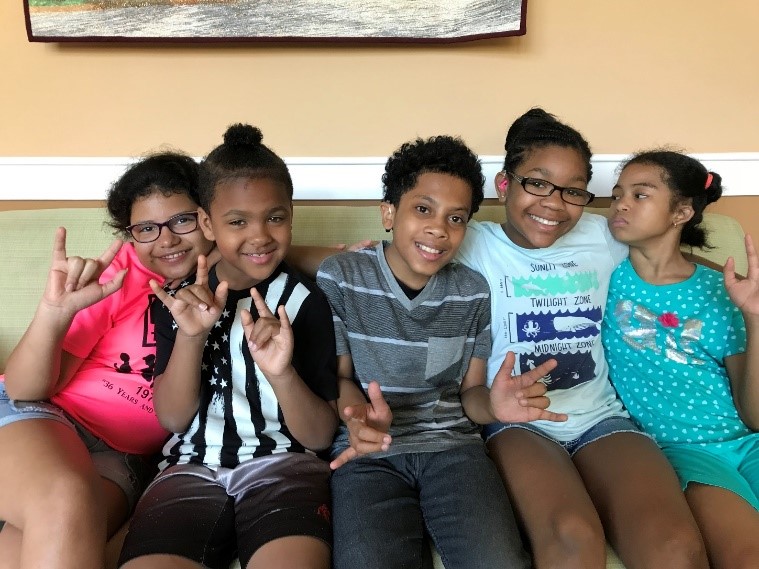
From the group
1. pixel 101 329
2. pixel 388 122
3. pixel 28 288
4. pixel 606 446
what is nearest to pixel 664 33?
pixel 388 122

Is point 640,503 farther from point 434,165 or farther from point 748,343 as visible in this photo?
point 434,165

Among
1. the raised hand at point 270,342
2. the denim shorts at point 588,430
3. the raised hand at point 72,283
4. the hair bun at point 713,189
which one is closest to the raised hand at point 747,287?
the hair bun at point 713,189

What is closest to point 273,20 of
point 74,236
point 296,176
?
point 296,176

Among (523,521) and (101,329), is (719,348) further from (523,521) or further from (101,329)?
(101,329)

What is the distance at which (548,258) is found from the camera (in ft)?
5.03

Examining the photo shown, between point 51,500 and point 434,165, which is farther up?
point 434,165

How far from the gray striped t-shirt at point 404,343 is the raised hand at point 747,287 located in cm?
63

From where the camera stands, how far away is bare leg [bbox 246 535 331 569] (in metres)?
1.05

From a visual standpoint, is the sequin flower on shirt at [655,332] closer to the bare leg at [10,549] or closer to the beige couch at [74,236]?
the beige couch at [74,236]

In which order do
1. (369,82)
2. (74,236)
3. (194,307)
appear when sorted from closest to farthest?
1. (194,307)
2. (74,236)
3. (369,82)

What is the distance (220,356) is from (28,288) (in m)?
0.70

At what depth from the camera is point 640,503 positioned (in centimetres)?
120

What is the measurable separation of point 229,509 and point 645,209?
1266 millimetres

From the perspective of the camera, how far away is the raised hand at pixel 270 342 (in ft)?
3.77
